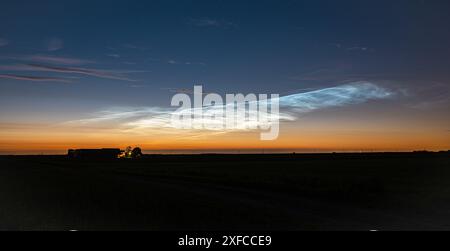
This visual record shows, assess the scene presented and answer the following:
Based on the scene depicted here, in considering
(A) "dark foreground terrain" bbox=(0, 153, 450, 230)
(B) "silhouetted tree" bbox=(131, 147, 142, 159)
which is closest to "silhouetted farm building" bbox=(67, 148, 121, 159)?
(B) "silhouetted tree" bbox=(131, 147, 142, 159)

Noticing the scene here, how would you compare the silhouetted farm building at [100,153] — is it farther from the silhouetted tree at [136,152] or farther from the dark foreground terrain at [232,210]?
the dark foreground terrain at [232,210]

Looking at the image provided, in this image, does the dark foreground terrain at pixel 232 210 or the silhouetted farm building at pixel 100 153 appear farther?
the silhouetted farm building at pixel 100 153

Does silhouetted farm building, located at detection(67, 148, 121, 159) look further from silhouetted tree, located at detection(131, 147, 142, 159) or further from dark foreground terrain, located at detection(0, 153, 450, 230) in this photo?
dark foreground terrain, located at detection(0, 153, 450, 230)

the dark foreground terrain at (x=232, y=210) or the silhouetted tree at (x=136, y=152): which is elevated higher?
the silhouetted tree at (x=136, y=152)

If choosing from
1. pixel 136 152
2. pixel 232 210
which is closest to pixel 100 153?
pixel 136 152

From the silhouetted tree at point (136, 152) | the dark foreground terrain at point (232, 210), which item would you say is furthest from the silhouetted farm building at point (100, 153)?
the dark foreground terrain at point (232, 210)

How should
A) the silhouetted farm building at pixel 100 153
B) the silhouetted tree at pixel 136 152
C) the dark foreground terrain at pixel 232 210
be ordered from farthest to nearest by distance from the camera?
1. the silhouetted farm building at pixel 100 153
2. the silhouetted tree at pixel 136 152
3. the dark foreground terrain at pixel 232 210

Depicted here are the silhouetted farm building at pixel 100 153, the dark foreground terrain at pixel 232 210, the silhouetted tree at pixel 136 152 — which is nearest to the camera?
the dark foreground terrain at pixel 232 210

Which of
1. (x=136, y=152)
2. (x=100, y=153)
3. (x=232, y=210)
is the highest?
(x=136, y=152)

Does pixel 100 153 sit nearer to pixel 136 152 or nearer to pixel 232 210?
pixel 136 152
